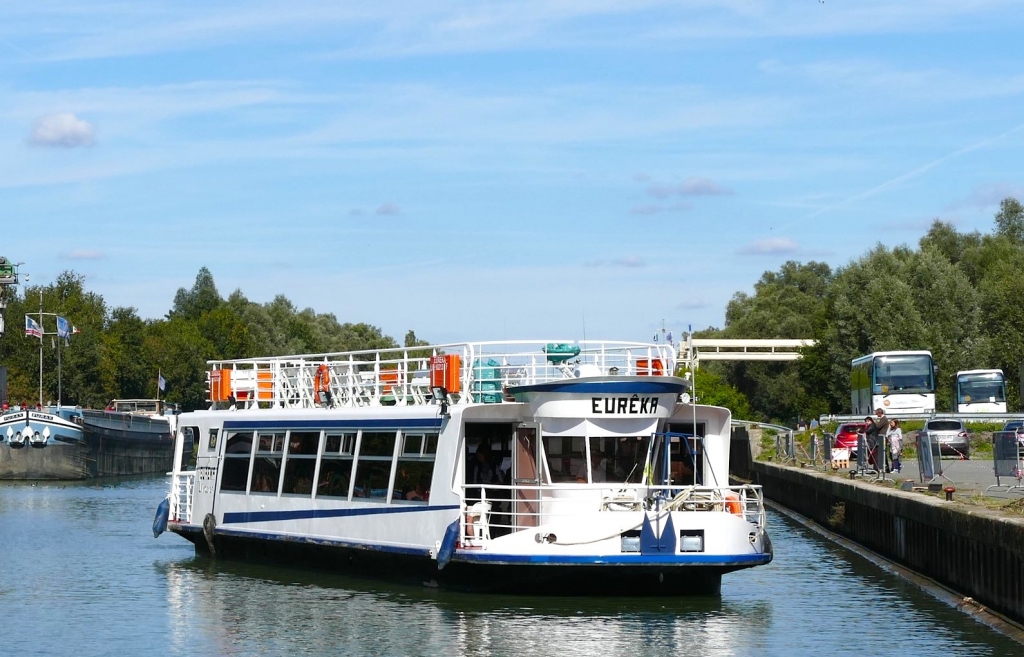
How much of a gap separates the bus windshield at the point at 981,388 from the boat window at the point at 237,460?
4912 centimetres

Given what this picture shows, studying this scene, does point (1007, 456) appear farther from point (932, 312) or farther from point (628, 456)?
point (932, 312)

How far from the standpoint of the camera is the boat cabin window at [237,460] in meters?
30.8

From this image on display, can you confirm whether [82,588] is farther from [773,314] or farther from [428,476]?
[773,314]

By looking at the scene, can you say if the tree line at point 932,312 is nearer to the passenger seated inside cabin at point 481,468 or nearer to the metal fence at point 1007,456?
the metal fence at point 1007,456

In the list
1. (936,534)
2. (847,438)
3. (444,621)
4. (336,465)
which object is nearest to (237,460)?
(336,465)

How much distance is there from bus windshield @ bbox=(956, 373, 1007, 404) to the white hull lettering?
2025 inches

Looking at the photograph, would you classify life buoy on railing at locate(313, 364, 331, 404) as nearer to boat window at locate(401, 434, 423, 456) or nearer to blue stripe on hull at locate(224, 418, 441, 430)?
blue stripe on hull at locate(224, 418, 441, 430)

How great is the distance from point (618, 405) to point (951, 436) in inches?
1292

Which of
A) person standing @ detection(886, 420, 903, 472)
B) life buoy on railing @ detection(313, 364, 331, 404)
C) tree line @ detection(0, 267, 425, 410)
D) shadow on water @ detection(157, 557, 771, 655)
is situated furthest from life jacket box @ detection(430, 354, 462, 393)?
tree line @ detection(0, 267, 425, 410)

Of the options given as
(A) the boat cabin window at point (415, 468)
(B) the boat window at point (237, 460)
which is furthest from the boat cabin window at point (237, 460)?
(A) the boat cabin window at point (415, 468)

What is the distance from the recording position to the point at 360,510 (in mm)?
27078

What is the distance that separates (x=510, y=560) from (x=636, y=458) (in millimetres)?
2876

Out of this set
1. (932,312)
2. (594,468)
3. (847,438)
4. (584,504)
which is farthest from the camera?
(932,312)

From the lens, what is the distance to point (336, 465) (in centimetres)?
2806
